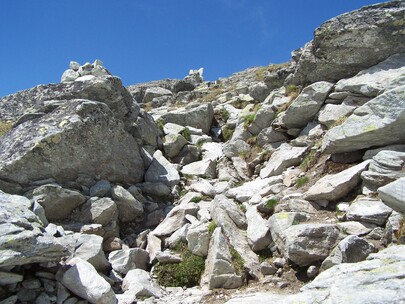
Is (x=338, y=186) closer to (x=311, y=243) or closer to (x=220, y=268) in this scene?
(x=311, y=243)

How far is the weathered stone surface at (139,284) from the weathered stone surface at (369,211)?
6.64m

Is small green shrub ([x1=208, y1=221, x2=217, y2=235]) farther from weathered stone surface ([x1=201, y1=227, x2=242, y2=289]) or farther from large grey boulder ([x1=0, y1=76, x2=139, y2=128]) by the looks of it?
large grey boulder ([x1=0, y1=76, x2=139, y2=128])

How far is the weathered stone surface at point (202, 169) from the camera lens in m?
20.0

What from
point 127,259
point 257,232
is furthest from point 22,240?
point 257,232

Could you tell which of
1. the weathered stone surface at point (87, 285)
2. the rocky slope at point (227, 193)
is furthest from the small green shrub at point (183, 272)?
the weathered stone surface at point (87, 285)

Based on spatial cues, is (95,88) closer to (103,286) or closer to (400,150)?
(103,286)

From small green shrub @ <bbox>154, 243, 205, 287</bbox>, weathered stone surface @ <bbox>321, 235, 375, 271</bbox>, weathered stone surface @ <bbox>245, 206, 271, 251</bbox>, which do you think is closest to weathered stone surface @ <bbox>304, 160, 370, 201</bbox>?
weathered stone surface @ <bbox>245, 206, 271, 251</bbox>

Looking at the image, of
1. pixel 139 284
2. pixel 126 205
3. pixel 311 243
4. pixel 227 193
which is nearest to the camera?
pixel 311 243

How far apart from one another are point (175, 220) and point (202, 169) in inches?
233

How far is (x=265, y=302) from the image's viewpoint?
353 inches

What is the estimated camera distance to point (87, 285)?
32.4 feet

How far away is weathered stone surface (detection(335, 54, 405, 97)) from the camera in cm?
1565

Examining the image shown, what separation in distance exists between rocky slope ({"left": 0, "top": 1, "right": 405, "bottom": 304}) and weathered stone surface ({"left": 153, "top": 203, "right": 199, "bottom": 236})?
91mm

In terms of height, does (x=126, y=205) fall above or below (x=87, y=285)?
above
